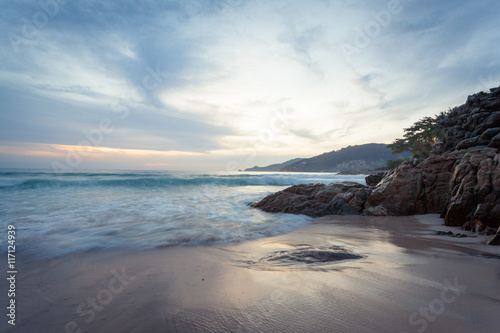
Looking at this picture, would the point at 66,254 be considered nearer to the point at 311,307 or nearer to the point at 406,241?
the point at 311,307

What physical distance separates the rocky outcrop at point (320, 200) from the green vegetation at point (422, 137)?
2813 centimetres

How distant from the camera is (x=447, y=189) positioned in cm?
721

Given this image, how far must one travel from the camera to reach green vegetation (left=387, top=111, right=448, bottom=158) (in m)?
29.9

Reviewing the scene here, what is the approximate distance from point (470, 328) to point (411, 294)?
0.59 meters

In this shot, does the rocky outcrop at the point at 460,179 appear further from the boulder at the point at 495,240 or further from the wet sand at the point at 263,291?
the wet sand at the point at 263,291

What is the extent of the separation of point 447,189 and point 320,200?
4179 mm

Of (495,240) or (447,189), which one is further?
(447,189)

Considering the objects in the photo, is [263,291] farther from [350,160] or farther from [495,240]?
[350,160]

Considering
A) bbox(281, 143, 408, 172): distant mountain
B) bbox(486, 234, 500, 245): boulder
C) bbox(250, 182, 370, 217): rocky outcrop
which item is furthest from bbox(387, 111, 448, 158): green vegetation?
bbox(281, 143, 408, 172): distant mountain

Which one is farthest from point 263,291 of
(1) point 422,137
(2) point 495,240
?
(1) point 422,137

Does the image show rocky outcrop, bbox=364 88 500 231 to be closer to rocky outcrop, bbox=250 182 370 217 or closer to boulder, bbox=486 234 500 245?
rocky outcrop, bbox=250 182 370 217

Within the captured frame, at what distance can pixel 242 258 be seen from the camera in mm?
3822

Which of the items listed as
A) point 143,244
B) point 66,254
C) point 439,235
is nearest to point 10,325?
point 66,254

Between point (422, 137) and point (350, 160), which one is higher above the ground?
point (350, 160)
